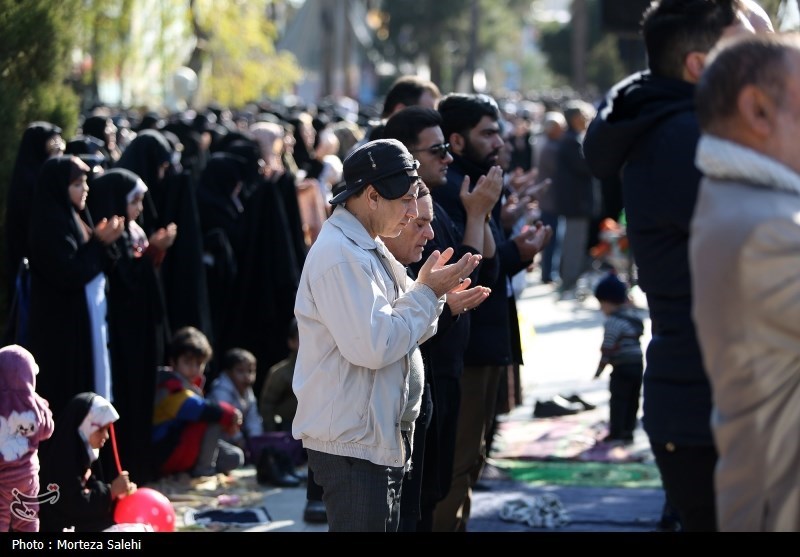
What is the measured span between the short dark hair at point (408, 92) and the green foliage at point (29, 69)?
2444mm

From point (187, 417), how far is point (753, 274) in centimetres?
579

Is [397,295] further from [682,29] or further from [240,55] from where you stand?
[240,55]

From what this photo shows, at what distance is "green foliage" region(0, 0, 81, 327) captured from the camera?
8.27 metres

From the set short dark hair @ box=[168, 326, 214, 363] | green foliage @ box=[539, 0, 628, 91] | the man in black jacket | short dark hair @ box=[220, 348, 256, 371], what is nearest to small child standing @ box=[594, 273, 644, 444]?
short dark hair @ box=[220, 348, 256, 371]

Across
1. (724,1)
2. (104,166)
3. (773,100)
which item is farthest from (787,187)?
(104,166)

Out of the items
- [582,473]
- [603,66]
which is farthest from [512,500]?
[603,66]

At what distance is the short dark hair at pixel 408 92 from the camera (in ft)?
23.4

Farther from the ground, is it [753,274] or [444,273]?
[753,274]

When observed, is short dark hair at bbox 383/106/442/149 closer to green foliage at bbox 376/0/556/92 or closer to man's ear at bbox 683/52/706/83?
man's ear at bbox 683/52/706/83

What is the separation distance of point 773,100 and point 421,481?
106 inches

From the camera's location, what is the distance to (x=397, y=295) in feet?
15.1

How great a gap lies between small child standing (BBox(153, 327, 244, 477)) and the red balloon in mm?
1602
